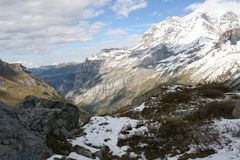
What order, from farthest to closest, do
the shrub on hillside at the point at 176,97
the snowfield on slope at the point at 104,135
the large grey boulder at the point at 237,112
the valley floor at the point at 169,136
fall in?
the shrub on hillside at the point at 176,97 < the snowfield on slope at the point at 104,135 < the large grey boulder at the point at 237,112 < the valley floor at the point at 169,136

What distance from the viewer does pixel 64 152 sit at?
2447 cm

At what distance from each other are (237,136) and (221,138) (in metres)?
0.88

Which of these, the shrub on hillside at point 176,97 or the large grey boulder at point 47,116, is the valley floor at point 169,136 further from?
the large grey boulder at point 47,116

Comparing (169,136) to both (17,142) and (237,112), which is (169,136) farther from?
(17,142)

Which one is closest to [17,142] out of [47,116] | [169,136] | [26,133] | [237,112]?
[26,133]

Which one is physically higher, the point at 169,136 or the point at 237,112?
the point at 237,112

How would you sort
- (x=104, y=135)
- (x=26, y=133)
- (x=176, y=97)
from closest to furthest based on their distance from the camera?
(x=26, y=133)
(x=104, y=135)
(x=176, y=97)

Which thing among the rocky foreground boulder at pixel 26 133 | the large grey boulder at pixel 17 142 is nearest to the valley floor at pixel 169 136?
the large grey boulder at pixel 17 142

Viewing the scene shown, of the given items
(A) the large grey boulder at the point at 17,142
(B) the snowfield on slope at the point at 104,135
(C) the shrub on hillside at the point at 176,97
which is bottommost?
(B) the snowfield on slope at the point at 104,135

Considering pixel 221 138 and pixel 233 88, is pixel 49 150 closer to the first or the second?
pixel 221 138

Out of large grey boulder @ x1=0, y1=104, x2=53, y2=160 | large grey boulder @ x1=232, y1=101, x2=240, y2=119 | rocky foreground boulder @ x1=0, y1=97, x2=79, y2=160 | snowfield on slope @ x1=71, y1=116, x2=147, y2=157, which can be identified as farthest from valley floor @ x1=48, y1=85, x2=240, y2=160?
rocky foreground boulder @ x1=0, y1=97, x2=79, y2=160

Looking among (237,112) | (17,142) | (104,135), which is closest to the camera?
(17,142)

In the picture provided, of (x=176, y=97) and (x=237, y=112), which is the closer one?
(x=237, y=112)

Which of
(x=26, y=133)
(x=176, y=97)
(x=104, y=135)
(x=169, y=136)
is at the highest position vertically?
(x=176, y=97)
